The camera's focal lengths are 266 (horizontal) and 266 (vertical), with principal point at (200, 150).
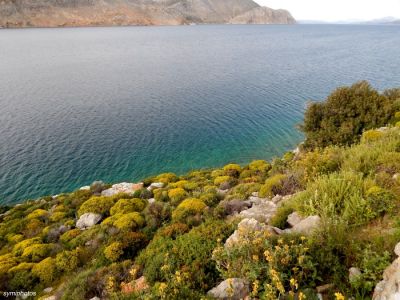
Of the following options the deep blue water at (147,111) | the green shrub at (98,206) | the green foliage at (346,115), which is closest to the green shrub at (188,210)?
the green shrub at (98,206)

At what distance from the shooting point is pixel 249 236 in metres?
6.61

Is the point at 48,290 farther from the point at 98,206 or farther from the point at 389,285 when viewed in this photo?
the point at 389,285

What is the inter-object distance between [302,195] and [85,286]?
7896mm

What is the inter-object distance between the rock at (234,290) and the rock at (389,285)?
2.31 meters

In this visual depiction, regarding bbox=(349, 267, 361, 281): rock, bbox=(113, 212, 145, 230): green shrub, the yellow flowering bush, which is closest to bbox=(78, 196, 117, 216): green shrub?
bbox=(113, 212, 145, 230): green shrub

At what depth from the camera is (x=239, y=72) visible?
270 ft

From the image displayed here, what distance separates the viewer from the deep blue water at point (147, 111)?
117ft

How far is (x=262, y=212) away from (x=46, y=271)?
987 centimetres

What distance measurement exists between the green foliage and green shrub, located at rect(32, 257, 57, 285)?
18963mm

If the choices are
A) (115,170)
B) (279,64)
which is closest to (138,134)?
(115,170)

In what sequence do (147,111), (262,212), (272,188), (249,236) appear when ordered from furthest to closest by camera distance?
1. (147,111)
2. (272,188)
3. (262,212)
4. (249,236)

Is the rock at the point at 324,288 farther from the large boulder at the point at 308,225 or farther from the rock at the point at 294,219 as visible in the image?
the rock at the point at 294,219

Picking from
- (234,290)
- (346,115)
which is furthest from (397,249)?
(346,115)

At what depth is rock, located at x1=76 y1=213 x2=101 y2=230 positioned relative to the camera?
55.0 ft
